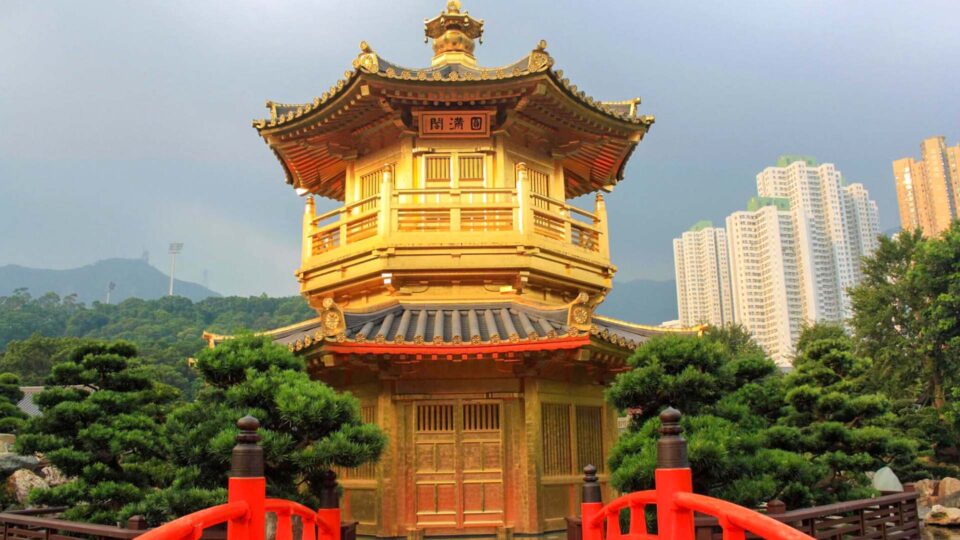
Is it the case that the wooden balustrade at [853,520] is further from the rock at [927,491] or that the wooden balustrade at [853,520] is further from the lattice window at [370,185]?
the rock at [927,491]

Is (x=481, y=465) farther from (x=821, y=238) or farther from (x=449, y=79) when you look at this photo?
(x=821, y=238)

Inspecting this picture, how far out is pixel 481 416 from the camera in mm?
A: 11102

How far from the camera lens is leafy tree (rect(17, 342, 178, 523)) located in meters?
10.0

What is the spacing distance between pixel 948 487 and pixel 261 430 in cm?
2495

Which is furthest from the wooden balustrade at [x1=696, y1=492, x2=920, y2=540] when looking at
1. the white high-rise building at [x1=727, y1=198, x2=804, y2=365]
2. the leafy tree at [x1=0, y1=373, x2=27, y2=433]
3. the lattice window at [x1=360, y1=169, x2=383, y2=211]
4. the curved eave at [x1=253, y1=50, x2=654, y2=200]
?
the white high-rise building at [x1=727, y1=198, x2=804, y2=365]

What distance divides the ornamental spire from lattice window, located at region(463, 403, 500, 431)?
7.42m

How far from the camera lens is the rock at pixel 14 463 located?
18.0m

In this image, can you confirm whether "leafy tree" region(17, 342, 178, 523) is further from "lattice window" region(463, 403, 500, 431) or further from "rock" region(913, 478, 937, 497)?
"rock" region(913, 478, 937, 497)

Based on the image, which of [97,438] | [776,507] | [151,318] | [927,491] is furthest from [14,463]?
[151,318]

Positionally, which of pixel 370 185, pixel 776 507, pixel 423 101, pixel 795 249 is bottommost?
pixel 776 507

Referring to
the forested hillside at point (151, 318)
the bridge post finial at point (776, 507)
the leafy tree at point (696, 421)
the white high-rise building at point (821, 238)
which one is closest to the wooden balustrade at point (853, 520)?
the bridge post finial at point (776, 507)

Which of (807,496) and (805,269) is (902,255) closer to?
(807,496)

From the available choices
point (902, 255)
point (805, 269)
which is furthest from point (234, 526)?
point (805, 269)

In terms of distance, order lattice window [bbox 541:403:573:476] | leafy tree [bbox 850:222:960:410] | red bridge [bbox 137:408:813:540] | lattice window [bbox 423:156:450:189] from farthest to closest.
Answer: leafy tree [bbox 850:222:960:410], lattice window [bbox 423:156:450:189], lattice window [bbox 541:403:573:476], red bridge [bbox 137:408:813:540]
